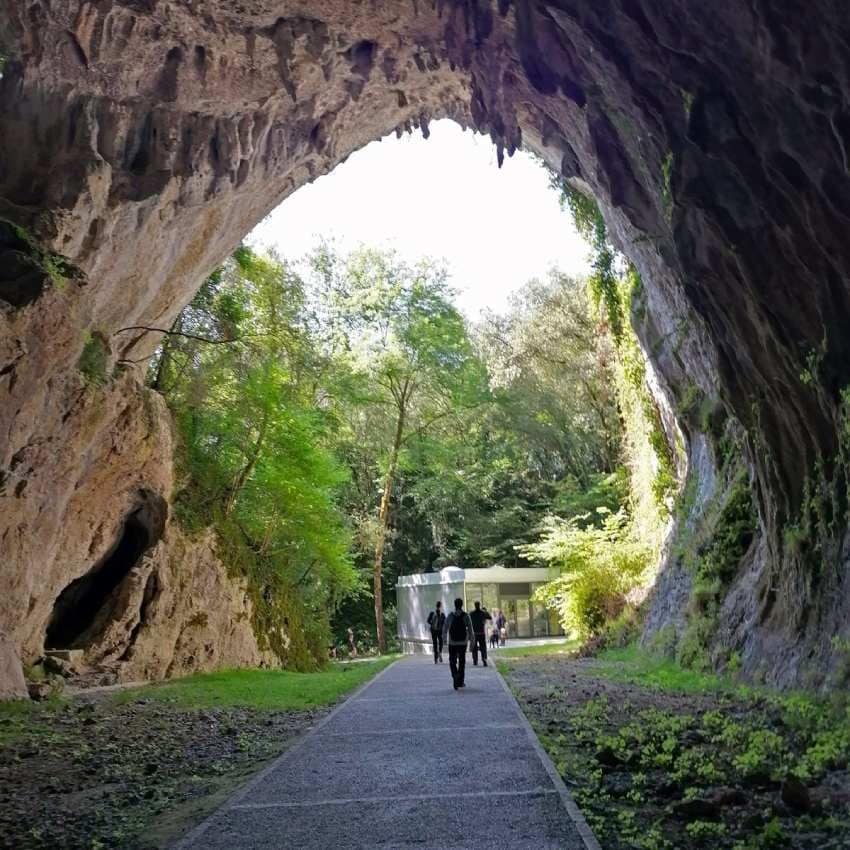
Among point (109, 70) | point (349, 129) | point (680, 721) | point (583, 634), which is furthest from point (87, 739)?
point (583, 634)

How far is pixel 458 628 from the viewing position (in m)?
13.6

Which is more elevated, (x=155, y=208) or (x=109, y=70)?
(x=109, y=70)

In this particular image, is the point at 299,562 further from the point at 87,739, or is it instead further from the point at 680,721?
the point at 680,721

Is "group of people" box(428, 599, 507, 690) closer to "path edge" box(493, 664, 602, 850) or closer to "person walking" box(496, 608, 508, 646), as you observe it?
"path edge" box(493, 664, 602, 850)

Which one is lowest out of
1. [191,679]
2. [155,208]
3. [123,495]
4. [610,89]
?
[191,679]

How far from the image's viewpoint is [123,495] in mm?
17812

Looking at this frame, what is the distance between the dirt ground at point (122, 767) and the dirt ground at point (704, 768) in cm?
279

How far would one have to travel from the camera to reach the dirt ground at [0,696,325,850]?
18.3 ft

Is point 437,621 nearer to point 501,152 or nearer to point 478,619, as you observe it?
point 478,619

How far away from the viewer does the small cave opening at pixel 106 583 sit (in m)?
18.1

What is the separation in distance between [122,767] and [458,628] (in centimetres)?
662

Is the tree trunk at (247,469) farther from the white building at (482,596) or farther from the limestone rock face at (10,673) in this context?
the white building at (482,596)

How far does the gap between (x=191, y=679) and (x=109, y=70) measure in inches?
472

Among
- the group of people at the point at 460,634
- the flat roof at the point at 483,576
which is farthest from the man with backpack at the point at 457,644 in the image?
the flat roof at the point at 483,576
